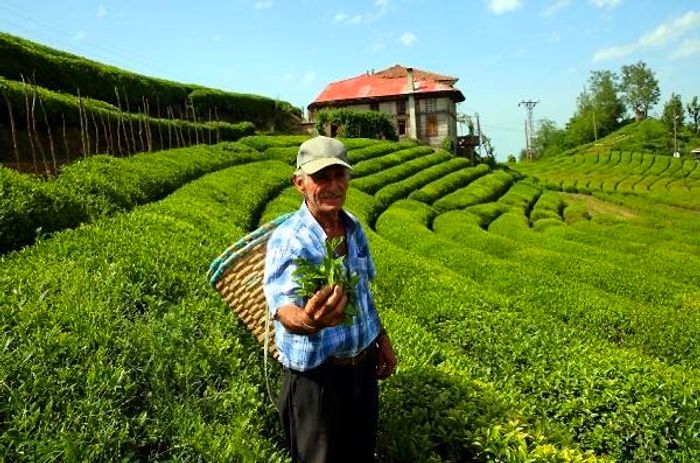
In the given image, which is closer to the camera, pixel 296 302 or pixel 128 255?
pixel 296 302

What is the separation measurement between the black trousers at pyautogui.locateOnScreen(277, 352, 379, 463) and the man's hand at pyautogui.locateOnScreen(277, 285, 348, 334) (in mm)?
612

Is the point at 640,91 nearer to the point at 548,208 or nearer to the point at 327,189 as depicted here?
the point at 548,208

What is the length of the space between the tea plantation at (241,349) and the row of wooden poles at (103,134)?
401 centimetres

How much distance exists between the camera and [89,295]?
5152 mm

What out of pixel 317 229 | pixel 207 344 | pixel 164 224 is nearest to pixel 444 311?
pixel 164 224

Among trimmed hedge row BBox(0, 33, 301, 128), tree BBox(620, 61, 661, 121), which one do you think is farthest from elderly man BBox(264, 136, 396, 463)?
tree BBox(620, 61, 661, 121)

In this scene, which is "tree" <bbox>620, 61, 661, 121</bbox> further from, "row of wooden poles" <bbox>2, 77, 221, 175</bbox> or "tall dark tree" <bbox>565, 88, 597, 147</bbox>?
"row of wooden poles" <bbox>2, 77, 221, 175</bbox>

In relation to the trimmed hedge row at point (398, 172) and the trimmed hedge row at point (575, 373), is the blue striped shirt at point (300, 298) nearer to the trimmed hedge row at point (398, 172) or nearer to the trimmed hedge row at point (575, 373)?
the trimmed hedge row at point (575, 373)

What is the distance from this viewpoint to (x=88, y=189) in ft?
42.0

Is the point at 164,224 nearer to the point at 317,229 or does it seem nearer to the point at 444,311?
the point at 444,311

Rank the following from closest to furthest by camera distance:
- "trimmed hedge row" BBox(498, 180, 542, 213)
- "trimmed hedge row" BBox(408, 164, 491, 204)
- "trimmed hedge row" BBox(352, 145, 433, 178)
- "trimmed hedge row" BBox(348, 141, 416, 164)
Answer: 1. "trimmed hedge row" BBox(408, 164, 491, 204)
2. "trimmed hedge row" BBox(352, 145, 433, 178)
3. "trimmed hedge row" BBox(498, 180, 542, 213)
4. "trimmed hedge row" BBox(348, 141, 416, 164)

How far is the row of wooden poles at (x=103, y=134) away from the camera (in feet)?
66.4

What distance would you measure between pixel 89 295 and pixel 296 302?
2.89 metres

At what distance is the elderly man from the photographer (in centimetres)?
335
